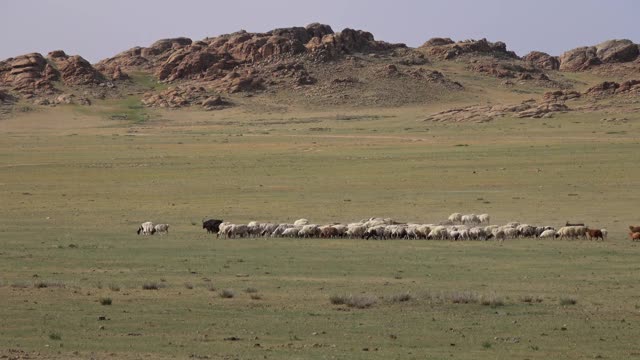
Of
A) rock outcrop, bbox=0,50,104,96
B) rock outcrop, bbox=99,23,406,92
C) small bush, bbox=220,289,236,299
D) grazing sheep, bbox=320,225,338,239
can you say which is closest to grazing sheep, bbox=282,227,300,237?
grazing sheep, bbox=320,225,338,239

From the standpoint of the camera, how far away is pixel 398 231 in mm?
29297

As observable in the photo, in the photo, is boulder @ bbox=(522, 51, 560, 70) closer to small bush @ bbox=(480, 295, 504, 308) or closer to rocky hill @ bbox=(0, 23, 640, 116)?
rocky hill @ bbox=(0, 23, 640, 116)

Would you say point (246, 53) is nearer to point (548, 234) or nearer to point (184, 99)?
point (184, 99)

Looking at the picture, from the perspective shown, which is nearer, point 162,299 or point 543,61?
point 162,299

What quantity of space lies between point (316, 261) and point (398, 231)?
206 inches

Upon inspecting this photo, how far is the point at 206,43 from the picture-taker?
131375 millimetres

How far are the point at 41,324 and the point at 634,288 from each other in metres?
10.6

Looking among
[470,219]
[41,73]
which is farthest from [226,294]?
[41,73]

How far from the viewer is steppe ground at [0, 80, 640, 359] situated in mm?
15453

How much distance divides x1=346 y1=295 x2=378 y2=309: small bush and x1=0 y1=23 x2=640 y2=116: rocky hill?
83283 mm

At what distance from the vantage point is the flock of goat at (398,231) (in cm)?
2845

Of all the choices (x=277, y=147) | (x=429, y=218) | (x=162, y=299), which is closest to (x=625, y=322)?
(x=162, y=299)

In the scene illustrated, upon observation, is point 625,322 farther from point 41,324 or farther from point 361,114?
point 361,114

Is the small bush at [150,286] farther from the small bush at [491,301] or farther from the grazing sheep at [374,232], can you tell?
the grazing sheep at [374,232]
